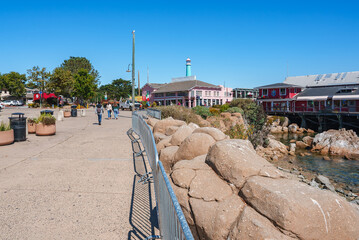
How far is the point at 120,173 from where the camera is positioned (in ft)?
21.9

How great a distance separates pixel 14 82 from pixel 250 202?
85985mm

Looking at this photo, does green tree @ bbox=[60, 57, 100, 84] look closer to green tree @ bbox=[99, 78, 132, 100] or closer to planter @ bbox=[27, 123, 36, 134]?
green tree @ bbox=[99, 78, 132, 100]

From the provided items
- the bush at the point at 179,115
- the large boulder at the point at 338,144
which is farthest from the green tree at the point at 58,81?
the large boulder at the point at 338,144

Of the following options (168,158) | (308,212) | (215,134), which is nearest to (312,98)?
(215,134)

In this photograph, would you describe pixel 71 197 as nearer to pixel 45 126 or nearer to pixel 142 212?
pixel 142 212

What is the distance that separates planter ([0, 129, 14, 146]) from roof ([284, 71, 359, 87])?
184 feet

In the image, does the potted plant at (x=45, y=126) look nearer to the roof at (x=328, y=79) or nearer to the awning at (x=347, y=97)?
the awning at (x=347, y=97)

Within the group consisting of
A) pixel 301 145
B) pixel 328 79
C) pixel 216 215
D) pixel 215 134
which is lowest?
pixel 301 145

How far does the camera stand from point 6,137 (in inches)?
395

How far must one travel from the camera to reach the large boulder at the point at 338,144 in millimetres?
22797

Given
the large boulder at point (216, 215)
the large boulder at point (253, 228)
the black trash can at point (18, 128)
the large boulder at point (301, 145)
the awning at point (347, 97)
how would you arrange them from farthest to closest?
the awning at point (347, 97) → the large boulder at point (301, 145) → the black trash can at point (18, 128) → the large boulder at point (216, 215) → the large boulder at point (253, 228)

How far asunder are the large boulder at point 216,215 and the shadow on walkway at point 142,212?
72cm

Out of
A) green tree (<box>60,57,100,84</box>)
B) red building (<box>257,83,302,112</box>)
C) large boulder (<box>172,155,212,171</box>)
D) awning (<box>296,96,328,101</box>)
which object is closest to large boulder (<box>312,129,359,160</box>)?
awning (<box>296,96,328,101</box>)

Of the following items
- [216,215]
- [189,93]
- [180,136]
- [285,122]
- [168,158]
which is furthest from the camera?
[189,93]
